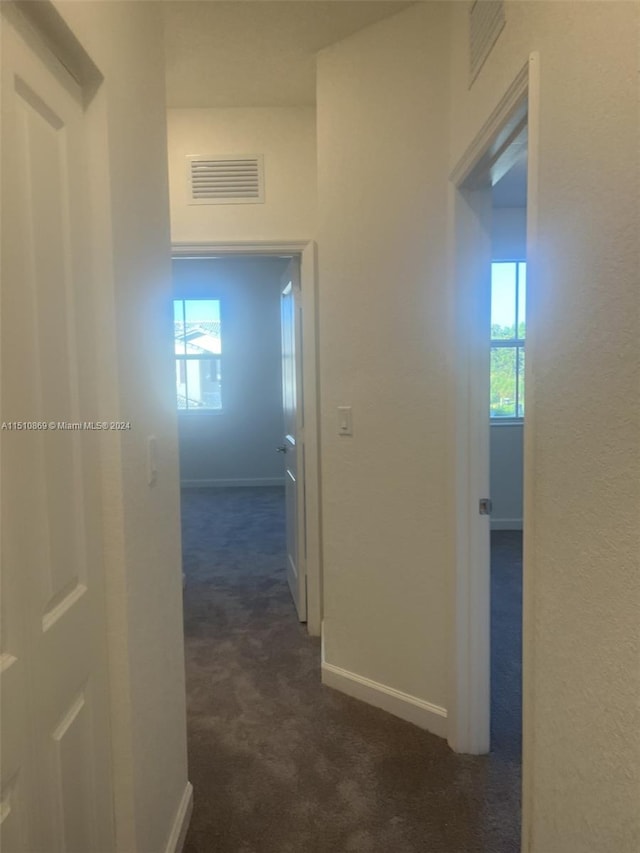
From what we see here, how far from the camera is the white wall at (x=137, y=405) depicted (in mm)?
1250

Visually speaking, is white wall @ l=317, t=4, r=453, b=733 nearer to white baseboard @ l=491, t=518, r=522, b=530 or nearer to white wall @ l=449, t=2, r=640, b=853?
white wall @ l=449, t=2, r=640, b=853

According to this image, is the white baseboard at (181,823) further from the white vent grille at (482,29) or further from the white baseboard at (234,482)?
the white baseboard at (234,482)

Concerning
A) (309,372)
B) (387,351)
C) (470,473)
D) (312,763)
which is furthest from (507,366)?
(312,763)

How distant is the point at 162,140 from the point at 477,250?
1094mm

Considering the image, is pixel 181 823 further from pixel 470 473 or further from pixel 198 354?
pixel 198 354

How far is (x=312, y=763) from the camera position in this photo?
2111 mm

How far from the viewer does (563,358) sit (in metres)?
1.18

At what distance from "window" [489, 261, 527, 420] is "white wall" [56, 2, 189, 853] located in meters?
3.84

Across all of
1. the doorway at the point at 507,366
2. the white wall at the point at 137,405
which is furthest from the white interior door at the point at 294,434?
the doorway at the point at 507,366

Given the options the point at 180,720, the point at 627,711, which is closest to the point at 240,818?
the point at 180,720

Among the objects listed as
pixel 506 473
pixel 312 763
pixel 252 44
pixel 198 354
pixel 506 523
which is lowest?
pixel 312 763

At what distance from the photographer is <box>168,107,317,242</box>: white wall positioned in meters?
2.95

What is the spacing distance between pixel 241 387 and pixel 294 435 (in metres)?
3.90

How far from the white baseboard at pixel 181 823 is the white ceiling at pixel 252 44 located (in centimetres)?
274
